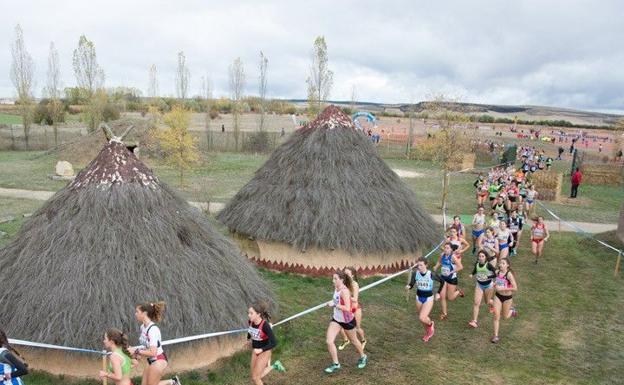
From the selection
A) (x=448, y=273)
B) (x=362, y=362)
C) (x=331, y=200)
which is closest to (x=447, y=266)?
(x=448, y=273)

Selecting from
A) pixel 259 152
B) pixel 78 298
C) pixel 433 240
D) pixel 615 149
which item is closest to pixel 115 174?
pixel 78 298

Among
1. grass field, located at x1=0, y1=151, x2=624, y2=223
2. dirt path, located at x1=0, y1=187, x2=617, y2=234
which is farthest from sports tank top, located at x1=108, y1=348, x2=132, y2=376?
grass field, located at x1=0, y1=151, x2=624, y2=223

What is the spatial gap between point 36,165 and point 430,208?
27.9 meters

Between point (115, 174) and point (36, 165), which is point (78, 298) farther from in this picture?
point (36, 165)

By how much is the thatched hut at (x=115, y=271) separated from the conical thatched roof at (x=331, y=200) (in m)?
4.26

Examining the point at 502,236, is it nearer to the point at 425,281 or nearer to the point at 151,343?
the point at 425,281

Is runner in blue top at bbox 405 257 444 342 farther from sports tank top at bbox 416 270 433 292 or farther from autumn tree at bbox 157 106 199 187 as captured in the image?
autumn tree at bbox 157 106 199 187

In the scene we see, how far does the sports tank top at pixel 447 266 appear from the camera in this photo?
10.8m

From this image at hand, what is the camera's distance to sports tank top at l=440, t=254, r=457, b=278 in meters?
10.8

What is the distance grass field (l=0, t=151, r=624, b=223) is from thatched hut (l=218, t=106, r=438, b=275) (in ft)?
22.1

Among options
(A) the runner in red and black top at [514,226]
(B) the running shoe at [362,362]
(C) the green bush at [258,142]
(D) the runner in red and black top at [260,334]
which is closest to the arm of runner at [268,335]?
(D) the runner in red and black top at [260,334]

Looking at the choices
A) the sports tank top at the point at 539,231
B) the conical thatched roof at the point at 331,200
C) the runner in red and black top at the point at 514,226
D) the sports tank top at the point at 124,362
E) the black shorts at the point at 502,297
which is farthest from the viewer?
the runner in red and black top at the point at 514,226

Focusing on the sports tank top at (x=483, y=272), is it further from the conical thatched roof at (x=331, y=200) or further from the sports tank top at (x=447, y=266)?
the conical thatched roof at (x=331, y=200)

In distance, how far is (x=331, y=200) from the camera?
45.9 ft
